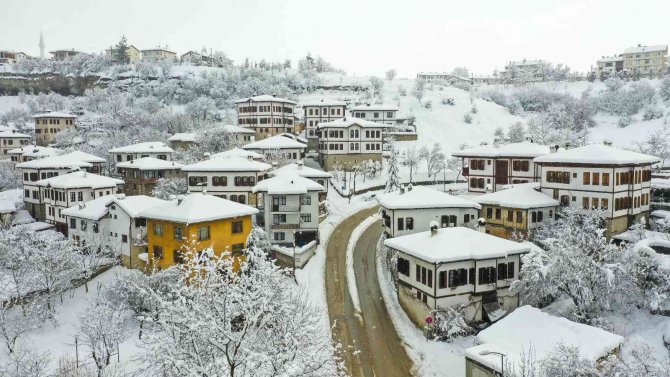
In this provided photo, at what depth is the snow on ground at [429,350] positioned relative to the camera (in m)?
30.6

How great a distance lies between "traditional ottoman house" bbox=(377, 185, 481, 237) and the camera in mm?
44406

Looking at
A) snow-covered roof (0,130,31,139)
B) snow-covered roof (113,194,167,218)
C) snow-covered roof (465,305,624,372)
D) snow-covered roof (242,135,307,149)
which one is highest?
snow-covered roof (0,130,31,139)

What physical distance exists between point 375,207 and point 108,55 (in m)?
125

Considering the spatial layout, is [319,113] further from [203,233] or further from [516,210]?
[203,233]

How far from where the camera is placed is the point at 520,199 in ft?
149

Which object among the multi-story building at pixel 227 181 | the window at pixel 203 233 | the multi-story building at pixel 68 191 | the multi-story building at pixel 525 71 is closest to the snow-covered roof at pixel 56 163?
the multi-story building at pixel 68 191

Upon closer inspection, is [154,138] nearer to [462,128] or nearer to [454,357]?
[462,128]

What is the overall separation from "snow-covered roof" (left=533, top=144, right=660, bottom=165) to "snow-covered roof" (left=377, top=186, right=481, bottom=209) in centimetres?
834

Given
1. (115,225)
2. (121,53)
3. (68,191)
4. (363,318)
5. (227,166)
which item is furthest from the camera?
(121,53)

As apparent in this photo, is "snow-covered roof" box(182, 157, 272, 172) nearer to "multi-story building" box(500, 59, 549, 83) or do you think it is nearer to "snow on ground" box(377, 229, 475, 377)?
"snow on ground" box(377, 229, 475, 377)

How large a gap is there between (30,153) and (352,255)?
2365 inches

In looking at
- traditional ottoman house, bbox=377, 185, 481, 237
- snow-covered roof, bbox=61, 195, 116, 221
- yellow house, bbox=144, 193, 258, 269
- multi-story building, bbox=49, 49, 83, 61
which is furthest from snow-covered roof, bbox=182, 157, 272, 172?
multi-story building, bbox=49, 49, 83, 61

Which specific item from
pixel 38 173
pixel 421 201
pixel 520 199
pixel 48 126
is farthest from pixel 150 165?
pixel 48 126

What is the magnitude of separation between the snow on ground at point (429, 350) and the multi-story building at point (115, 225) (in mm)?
23947
